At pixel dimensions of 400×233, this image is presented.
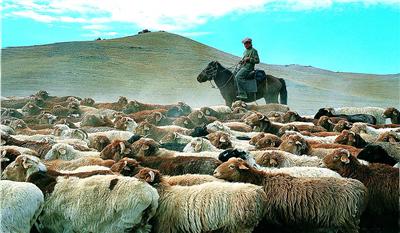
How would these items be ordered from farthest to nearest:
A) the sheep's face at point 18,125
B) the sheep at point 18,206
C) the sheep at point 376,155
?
1. the sheep's face at point 18,125
2. the sheep at point 376,155
3. the sheep at point 18,206

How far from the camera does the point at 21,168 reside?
877 cm

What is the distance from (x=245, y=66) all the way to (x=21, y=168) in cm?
1615

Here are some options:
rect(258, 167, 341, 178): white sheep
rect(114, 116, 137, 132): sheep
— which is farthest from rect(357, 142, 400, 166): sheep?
rect(114, 116, 137, 132): sheep

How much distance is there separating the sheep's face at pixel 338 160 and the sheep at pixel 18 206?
4539 millimetres

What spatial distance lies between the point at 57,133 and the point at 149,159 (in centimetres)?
517

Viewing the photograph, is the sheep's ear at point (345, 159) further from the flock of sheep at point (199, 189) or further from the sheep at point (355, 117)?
the sheep at point (355, 117)

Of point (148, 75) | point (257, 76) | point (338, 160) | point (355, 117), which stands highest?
point (257, 76)

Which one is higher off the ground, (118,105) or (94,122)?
(94,122)

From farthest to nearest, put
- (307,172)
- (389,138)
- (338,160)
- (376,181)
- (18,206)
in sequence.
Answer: (389,138) < (338,160) < (307,172) < (376,181) < (18,206)

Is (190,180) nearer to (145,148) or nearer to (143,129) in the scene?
(145,148)

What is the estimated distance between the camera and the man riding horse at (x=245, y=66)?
78.2ft

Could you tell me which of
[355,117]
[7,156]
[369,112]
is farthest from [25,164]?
[369,112]

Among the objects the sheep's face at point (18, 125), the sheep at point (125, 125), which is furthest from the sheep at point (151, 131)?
the sheep's face at point (18, 125)

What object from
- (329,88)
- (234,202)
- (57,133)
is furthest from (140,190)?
(329,88)
